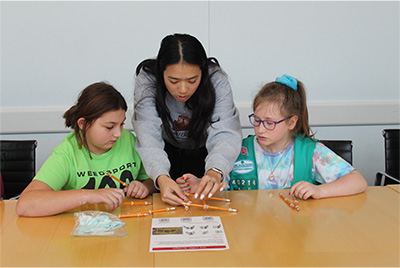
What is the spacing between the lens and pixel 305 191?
5.42 ft

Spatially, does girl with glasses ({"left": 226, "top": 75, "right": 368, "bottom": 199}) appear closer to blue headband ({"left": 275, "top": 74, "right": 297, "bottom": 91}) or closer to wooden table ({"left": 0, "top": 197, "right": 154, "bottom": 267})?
blue headband ({"left": 275, "top": 74, "right": 297, "bottom": 91})

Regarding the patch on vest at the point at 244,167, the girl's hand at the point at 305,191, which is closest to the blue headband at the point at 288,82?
the patch on vest at the point at 244,167

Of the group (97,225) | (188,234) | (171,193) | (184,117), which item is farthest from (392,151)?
(97,225)

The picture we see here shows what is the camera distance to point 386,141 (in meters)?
2.54

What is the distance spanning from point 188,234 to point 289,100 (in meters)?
0.92

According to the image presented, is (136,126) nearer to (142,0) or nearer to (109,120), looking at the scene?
(109,120)

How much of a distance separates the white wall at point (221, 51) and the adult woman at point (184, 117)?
1.20 meters

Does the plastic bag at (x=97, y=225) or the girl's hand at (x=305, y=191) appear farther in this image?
the girl's hand at (x=305, y=191)

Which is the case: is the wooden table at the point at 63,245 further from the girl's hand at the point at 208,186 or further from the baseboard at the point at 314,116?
the baseboard at the point at 314,116

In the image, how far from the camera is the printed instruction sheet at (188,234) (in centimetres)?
123

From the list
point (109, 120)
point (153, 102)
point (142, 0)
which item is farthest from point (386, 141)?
point (142, 0)

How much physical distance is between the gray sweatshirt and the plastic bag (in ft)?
1.14

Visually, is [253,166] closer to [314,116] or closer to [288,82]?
[288,82]

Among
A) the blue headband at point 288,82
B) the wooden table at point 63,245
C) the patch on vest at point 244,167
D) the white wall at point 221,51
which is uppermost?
the white wall at point 221,51
